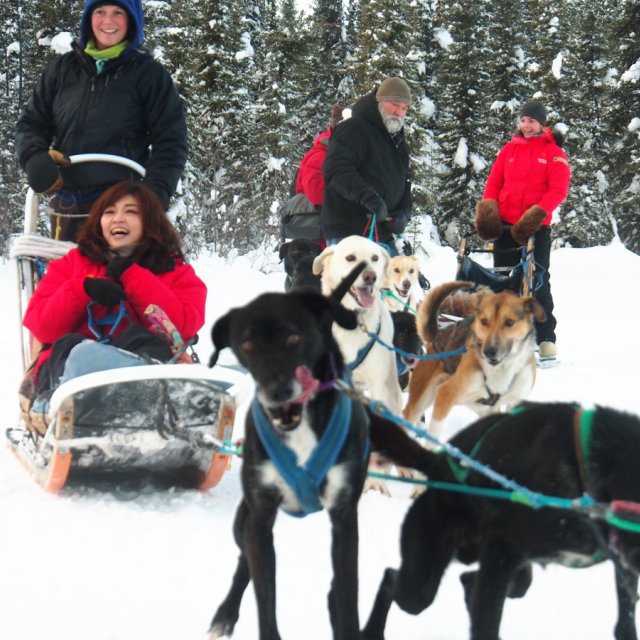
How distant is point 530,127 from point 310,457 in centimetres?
548

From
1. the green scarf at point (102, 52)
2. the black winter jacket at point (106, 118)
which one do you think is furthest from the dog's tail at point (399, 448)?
the green scarf at point (102, 52)

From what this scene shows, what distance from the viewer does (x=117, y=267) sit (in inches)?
131

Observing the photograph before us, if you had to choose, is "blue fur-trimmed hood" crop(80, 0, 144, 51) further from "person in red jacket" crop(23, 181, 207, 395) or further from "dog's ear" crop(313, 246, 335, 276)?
"dog's ear" crop(313, 246, 335, 276)

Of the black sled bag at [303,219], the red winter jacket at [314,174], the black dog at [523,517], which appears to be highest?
the red winter jacket at [314,174]

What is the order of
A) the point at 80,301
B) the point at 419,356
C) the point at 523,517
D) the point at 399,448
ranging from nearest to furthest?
1. the point at 523,517
2. the point at 399,448
3. the point at 80,301
4. the point at 419,356

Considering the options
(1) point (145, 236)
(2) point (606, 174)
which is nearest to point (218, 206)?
(2) point (606, 174)

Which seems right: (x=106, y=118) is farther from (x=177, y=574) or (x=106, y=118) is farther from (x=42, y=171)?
(x=177, y=574)

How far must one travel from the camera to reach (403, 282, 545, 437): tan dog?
3994mm

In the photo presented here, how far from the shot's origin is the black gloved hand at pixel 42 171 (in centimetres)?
359

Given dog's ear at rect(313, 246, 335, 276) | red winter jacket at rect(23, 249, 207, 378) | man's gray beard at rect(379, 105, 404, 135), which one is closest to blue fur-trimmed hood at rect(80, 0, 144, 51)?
red winter jacket at rect(23, 249, 207, 378)

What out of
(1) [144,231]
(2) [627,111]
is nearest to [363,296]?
(1) [144,231]

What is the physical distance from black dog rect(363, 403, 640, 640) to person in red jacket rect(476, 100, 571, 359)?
4644 millimetres

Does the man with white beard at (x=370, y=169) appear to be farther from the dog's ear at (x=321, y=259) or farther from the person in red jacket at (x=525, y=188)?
the person in red jacket at (x=525, y=188)

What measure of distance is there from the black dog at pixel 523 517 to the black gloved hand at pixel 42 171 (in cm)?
251
